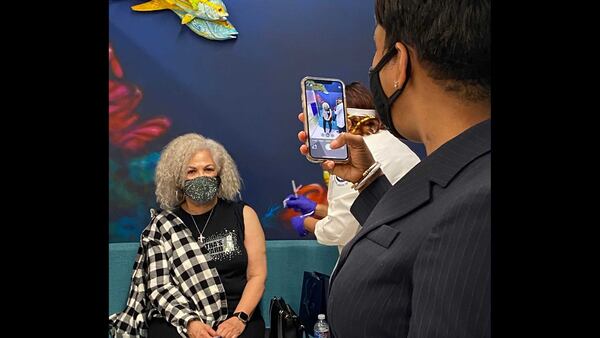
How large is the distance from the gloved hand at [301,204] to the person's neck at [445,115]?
2.38 m

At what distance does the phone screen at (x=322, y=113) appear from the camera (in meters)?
1.69

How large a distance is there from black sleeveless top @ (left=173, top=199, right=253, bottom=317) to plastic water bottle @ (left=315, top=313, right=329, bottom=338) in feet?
1.17

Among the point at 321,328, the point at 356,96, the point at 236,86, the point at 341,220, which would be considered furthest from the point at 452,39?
the point at 236,86

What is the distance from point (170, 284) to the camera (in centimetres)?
293

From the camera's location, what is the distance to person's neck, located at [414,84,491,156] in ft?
2.98

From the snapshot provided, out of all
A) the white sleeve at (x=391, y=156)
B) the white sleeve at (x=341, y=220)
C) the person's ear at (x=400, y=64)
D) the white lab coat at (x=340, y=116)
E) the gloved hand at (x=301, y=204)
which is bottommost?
the gloved hand at (x=301, y=204)

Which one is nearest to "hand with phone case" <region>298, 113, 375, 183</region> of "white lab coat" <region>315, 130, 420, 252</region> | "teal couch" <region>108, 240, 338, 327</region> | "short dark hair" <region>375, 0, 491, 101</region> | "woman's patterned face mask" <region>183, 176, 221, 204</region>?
"short dark hair" <region>375, 0, 491, 101</region>

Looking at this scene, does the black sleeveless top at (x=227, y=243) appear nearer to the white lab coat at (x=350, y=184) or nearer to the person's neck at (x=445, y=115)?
the white lab coat at (x=350, y=184)

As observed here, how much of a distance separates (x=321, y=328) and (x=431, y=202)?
83.2 inches

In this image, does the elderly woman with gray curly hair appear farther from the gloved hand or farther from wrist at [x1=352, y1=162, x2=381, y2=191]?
wrist at [x1=352, y1=162, x2=381, y2=191]

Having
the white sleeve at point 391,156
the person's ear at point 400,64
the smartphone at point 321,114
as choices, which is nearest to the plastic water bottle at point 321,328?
the white sleeve at point 391,156

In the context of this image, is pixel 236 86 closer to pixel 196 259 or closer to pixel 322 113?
pixel 196 259
